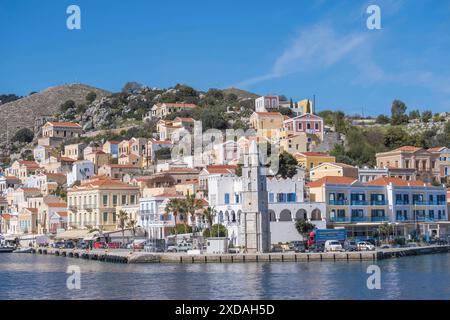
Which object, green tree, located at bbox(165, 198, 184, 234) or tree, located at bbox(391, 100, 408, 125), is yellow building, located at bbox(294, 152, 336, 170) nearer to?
green tree, located at bbox(165, 198, 184, 234)

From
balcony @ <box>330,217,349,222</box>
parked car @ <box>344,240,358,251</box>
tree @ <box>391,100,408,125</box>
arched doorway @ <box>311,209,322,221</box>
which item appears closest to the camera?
parked car @ <box>344,240,358,251</box>

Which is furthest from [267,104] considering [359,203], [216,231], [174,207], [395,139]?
[216,231]

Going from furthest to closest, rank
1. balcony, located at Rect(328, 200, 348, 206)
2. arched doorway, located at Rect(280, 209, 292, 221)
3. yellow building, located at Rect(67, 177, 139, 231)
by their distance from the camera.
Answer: yellow building, located at Rect(67, 177, 139, 231) < balcony, located at Rect(328, 200, 348, 206) < arched doorway, located at Rect(280, 209, 292, 221)

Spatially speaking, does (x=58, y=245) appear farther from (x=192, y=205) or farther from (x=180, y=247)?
(x=180, y=247)

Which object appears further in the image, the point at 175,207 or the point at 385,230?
the point at 175,207

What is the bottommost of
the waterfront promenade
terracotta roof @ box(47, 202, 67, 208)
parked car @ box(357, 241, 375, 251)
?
the waterfront promenade

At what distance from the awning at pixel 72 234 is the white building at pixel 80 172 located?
19.8m

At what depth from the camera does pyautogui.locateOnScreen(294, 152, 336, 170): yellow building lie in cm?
8788

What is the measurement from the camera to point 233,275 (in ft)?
147

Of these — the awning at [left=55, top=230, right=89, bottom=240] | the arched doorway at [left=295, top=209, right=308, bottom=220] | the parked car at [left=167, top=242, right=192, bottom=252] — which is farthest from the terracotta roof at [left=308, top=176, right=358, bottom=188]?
the awning at [left=55, top=230, right=89, bottom=240]

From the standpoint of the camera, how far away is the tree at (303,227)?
205ft

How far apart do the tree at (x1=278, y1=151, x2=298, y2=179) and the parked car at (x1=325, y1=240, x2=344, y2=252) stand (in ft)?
67.2

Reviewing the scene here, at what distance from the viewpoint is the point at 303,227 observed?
6241 centimetres

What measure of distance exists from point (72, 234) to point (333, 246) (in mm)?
32675
